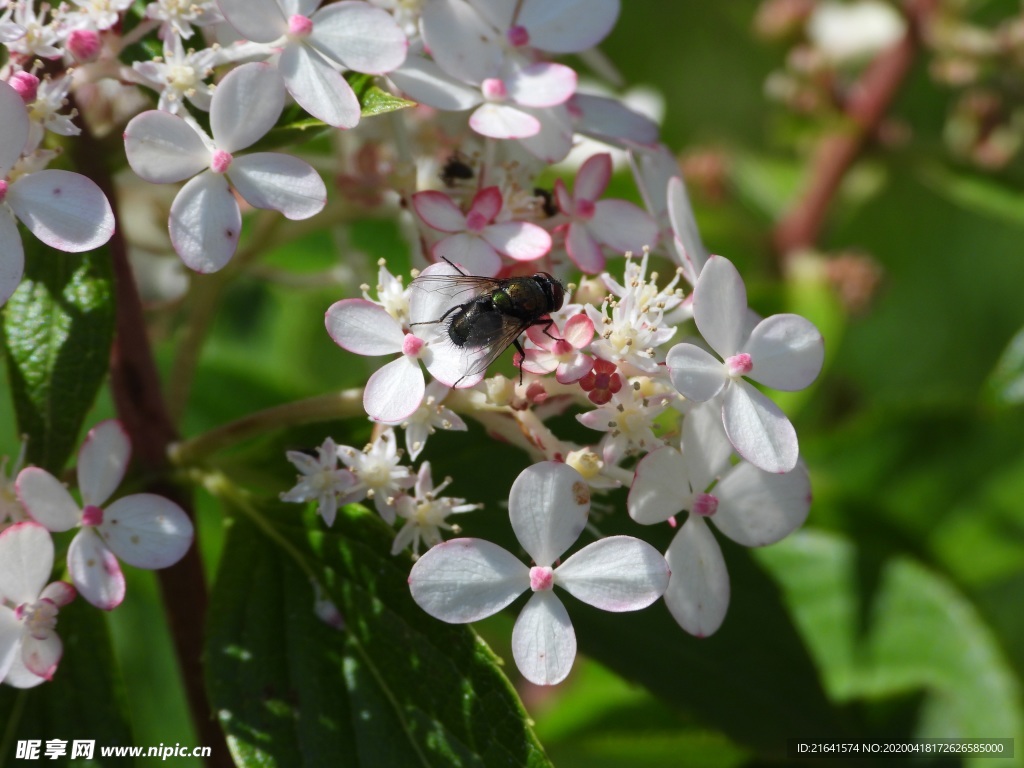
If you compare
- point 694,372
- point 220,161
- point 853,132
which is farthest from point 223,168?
point 853,132

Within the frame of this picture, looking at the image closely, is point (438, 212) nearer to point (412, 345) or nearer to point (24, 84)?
point (412, 345)

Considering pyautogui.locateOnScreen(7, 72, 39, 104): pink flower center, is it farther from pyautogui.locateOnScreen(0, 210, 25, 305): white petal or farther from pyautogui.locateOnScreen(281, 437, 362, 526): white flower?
pyautogui.locateOnScreen(281, 437, 362, 526): white flower

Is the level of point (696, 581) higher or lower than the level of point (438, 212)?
lower

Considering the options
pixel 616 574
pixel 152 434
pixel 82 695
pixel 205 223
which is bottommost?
pixel 82 695

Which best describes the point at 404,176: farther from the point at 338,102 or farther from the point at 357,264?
the point at 357,264

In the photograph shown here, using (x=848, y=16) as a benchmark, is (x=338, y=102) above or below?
above

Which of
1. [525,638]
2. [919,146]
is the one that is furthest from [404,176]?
[919,146]
